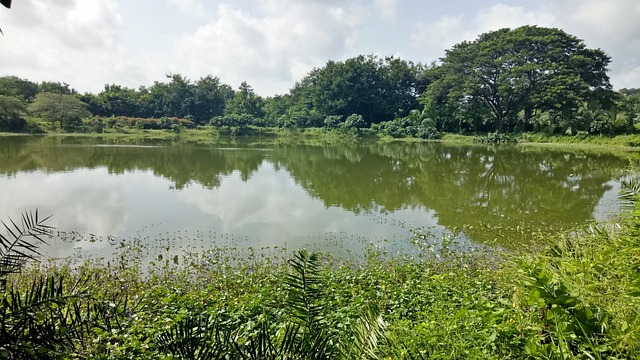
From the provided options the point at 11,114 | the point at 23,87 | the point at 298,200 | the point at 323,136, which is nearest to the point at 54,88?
the point at 23,87

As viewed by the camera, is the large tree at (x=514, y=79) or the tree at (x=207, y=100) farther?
the tree at (x=207, y=100)

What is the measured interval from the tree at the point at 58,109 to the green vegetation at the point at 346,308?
1417 inches

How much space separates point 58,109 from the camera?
34.2 m

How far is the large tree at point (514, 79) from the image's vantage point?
27406 mm

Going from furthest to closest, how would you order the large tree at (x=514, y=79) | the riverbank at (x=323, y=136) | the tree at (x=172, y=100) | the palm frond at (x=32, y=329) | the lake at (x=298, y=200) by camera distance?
the tree at (x=172, y=100) < the large tree at (x=514, y=79) < the riverbank at (x=323, y=136) < the lake at (x=298, y=200) < the palm frond at (x=32, y=329)

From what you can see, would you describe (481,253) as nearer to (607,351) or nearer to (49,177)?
(607,351)

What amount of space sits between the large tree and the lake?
42.5ft

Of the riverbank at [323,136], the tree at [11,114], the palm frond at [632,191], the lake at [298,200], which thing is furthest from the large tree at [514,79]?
the tree at [11,114]

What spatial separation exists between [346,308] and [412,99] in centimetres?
4185

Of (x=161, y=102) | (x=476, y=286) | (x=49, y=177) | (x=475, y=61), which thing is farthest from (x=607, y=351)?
(x=161, y=102)

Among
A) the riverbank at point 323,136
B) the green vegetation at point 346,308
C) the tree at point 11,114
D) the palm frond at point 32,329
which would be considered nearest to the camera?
the palm frond at point 32,329

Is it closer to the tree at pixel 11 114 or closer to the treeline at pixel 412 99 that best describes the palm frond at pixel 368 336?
the treeline at pixel 412 99

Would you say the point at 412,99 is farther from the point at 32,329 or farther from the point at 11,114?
the point at 32,329

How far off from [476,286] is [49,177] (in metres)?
13.6
